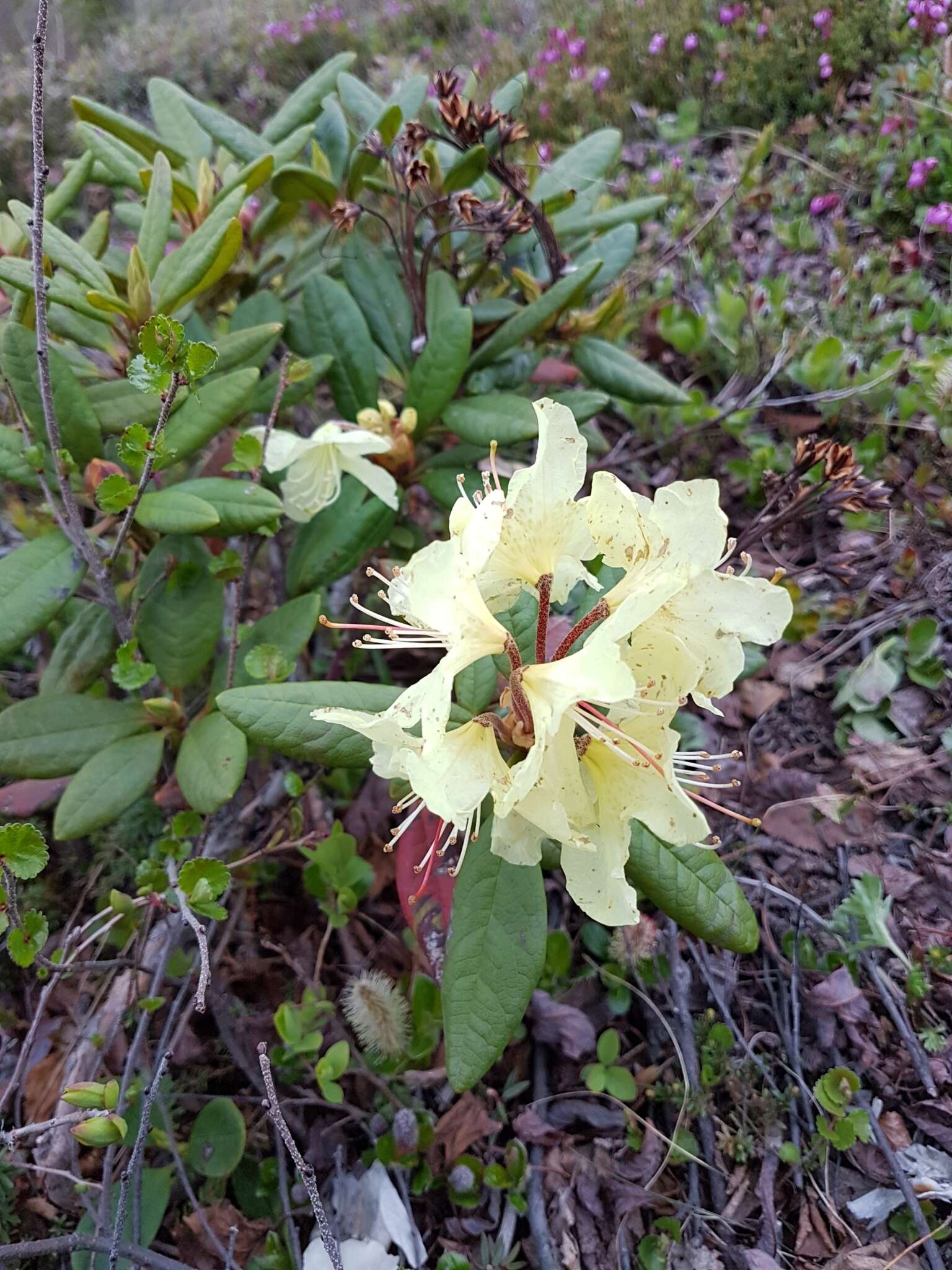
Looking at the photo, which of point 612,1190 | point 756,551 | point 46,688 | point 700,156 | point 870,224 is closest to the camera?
point 612,1190

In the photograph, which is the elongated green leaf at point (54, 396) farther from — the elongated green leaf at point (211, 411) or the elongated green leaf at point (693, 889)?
the elongated green leaf at point (693, 889)

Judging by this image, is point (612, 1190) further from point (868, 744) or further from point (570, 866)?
point (868, 744)

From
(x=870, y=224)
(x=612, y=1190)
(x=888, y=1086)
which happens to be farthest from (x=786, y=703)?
(x=870, y=224)

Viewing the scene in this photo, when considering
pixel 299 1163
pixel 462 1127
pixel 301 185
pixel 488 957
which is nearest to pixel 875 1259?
pixel 462 1127

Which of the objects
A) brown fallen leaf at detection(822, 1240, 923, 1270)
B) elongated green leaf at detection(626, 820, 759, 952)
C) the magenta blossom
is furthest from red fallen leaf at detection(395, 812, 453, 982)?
the magenta blossom

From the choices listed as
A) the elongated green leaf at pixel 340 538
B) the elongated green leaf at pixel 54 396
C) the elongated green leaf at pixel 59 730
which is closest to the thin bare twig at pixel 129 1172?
the elongated green leaf at pixel 59 730
